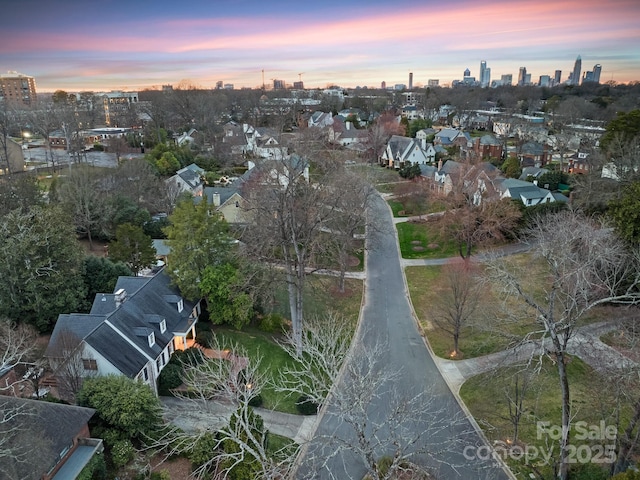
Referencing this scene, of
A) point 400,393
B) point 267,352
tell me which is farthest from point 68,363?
point 400,393

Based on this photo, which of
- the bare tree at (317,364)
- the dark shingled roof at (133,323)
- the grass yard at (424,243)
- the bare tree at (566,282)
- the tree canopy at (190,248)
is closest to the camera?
the bare tree at (317,364)

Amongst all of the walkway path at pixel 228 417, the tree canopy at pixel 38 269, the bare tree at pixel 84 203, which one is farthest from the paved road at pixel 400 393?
the bare tree at pixel 84 203

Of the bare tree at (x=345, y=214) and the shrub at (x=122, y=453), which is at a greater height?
the bare tree at (x=345, y=214)

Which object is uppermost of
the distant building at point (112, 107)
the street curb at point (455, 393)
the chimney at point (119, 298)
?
the distant building at point (112, 107)

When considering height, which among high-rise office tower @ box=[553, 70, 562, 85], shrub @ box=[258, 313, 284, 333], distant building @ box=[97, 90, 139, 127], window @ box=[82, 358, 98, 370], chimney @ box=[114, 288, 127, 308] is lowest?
shrub @ box=[258, 313, 284, 333]

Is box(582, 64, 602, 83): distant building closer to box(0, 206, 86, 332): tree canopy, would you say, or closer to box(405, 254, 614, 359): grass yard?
box(405, 254, 614, 359): grass yard

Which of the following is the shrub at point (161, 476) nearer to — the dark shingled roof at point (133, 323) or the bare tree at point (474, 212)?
the dark shingled roof at point (133, 323)

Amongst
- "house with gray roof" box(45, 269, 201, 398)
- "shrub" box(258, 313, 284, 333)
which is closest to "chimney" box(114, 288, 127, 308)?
"house with gray roof" box(45, 269, 201, 398)
